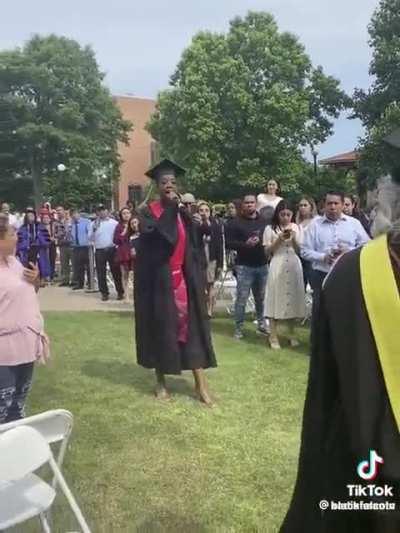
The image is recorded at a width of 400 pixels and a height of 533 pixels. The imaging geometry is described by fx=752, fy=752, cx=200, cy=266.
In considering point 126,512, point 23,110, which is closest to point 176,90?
point 23,110

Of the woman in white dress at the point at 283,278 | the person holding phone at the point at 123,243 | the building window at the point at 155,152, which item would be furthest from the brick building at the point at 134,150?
the woman in white dress at the point at 283,278

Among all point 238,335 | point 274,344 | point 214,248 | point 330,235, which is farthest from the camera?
point 214,248

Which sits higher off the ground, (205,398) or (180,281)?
(180,281)

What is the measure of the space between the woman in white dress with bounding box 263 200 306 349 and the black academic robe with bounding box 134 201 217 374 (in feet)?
7.81

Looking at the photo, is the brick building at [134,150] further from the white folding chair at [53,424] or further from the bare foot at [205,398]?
the white folding chair at [53,424]

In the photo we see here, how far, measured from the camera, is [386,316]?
180 cm

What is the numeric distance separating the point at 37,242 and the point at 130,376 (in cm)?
822

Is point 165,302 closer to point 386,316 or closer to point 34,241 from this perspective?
point 386,316

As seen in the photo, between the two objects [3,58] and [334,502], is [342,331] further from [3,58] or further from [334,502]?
[3,58]

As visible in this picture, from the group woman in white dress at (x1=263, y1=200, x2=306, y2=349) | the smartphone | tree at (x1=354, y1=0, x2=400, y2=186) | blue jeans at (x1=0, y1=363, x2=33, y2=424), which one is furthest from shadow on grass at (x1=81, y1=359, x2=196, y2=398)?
tree at (x1=354, y1=0, x2=400, y2=186)

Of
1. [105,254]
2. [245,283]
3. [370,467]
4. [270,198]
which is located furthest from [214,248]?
[370,467]

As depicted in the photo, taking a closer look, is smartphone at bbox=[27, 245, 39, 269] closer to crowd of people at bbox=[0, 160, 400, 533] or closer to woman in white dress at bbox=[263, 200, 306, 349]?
crowd of people at bbox=[0, 160, 400, 533]

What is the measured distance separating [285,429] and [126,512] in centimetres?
167

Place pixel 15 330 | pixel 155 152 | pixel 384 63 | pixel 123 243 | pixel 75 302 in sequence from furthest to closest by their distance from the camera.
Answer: pixel 155 152 < pixel 384 63 < pixel 75 302 < pixel 123 243 < pixel 15 330
